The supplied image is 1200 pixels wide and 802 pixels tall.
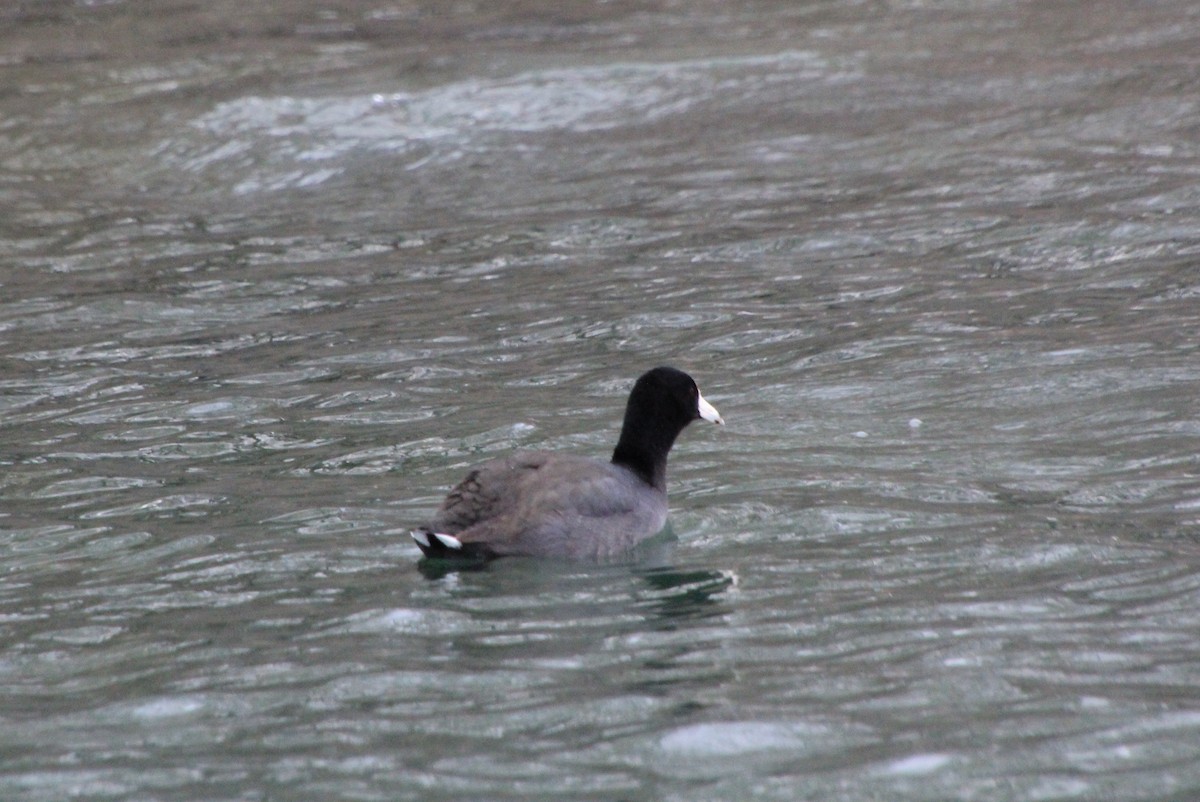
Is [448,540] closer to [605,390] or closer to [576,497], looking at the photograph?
[576,497]

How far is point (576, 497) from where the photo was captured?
8688 mm

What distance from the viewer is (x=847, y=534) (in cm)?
888

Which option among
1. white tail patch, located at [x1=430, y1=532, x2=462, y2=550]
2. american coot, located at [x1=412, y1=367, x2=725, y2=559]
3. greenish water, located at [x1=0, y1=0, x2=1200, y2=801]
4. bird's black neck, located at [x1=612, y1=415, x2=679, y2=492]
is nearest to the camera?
greenish water, located at [x1=0, y1=0, x2=1200, y2=801]

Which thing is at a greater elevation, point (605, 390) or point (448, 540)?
point (448, 540)

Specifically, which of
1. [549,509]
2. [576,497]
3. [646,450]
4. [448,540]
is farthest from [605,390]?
[448,540]

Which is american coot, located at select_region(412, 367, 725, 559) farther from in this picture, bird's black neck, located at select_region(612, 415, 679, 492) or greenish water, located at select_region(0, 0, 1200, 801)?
greenish water, located at select_region(0, 0, 1200, 801)

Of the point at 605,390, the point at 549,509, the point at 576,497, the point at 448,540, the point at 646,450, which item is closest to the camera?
the point at 448,540

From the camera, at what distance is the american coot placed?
8.45 meters

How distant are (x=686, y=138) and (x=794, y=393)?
9059 millimetres

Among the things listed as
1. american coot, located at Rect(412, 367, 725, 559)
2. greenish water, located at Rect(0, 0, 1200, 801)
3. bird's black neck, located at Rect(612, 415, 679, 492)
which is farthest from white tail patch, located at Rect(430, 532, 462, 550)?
bird's black neck, located at Rect(612, 415, 679, 492)

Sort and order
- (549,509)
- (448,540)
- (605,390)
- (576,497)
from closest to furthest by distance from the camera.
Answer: (448,540) < (549,509) < (576,497) < (605,390)

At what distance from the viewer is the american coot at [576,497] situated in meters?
8.45

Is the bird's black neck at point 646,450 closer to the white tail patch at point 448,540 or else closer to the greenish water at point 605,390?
the greenish water at point 605,390

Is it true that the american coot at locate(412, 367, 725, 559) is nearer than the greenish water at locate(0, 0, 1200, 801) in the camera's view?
No
